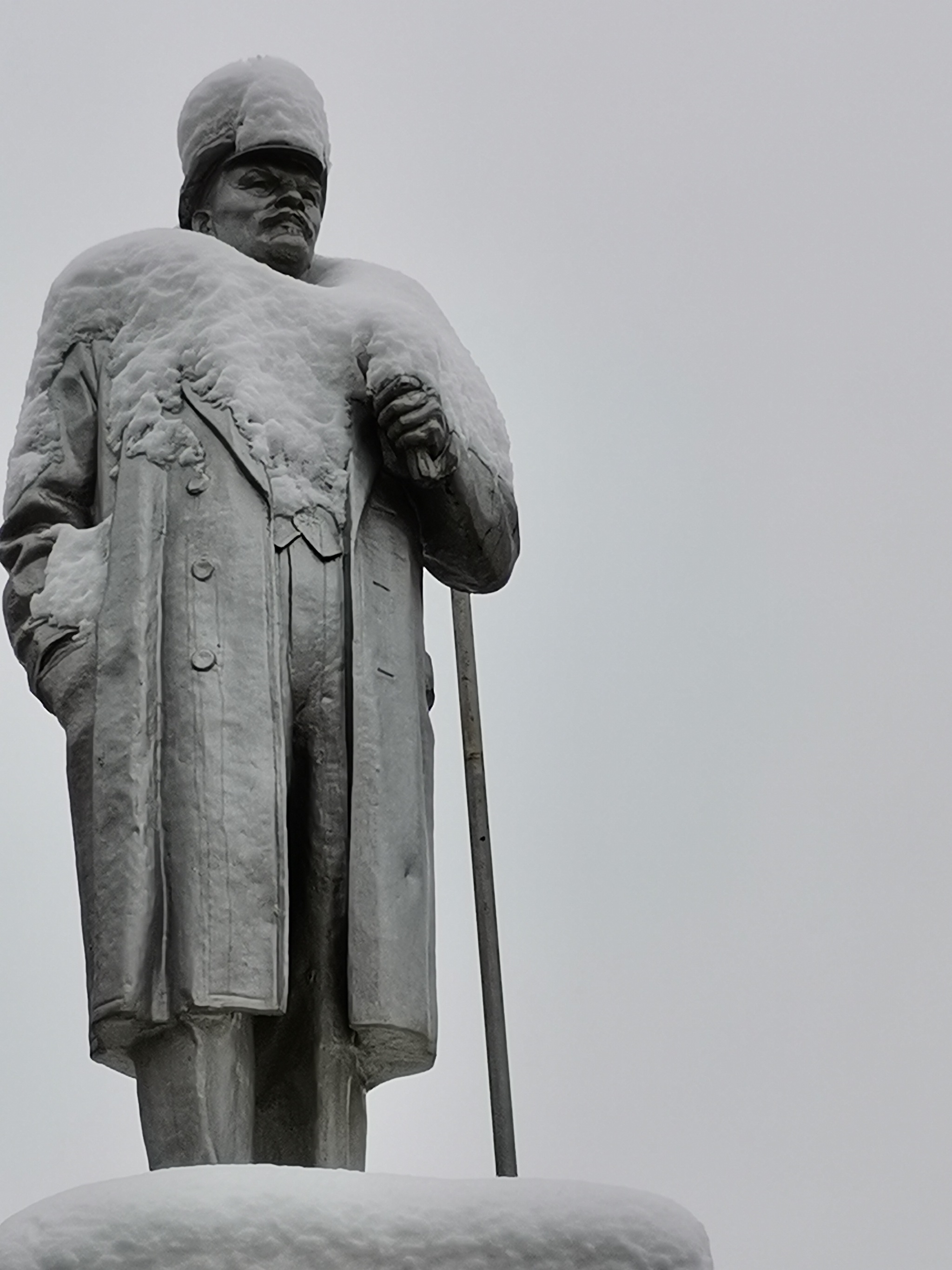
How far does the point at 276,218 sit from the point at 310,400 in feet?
2.18

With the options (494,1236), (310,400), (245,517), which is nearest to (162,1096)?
(494,1236)

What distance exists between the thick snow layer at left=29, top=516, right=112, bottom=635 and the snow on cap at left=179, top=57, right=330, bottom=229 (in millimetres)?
1165

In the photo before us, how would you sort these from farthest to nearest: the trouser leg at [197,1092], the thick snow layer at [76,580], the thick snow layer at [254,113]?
the thick snow layer at [254,113] → the thick snow layer at [76,580] → the trouser leg at [197,1092]

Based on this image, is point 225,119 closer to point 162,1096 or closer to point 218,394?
point 218,394

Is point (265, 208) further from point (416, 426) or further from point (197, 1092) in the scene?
point (197, 1092)

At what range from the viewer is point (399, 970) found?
6090 millimetres

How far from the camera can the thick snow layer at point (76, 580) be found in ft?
20.7

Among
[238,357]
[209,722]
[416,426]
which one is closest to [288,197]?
[238,357]

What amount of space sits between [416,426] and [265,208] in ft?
2.96

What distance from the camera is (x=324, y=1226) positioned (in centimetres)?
515

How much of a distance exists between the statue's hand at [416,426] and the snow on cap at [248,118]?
86 centimetres

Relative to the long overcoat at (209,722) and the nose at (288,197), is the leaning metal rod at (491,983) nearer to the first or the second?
the long overcoat at (209,722)

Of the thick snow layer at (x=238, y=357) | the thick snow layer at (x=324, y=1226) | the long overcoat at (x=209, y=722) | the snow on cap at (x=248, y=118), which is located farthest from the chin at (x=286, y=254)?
the thick snow layer at (x=324, y=1226)

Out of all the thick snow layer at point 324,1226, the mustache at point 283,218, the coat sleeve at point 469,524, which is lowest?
the thick snow layer at point 324,1226
